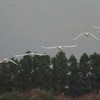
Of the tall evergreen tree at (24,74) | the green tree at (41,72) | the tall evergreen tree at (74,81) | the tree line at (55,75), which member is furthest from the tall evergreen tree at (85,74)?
the tall evergreen tree at (24,74)

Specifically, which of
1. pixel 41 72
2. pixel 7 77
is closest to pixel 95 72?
pixel 41 72

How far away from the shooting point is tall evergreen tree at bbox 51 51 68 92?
26078mm

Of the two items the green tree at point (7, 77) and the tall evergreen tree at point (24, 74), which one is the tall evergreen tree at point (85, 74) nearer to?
the tall evergreen tree at point (24, 74)

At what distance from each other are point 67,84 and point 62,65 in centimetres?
223

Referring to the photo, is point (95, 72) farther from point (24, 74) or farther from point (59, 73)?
point (24, 74)

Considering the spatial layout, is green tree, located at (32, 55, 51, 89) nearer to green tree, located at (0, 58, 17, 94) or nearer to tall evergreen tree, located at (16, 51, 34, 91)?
tall evergreen tree, located at (16, 51, 34, 91)

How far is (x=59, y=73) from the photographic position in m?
26.6

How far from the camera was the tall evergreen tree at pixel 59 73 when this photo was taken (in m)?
26.1

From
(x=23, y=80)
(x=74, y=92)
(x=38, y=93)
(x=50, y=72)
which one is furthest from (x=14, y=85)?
(x=38, y=93)

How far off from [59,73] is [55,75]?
0.64 meters

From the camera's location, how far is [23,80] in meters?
27.5

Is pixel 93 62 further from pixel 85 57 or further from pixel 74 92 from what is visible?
pixel 74 92

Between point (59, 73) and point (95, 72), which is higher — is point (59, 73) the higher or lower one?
the higher one

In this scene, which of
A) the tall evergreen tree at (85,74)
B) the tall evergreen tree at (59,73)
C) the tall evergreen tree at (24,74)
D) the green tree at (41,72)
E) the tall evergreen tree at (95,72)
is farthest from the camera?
the tall evergreen tree at (24,74)
